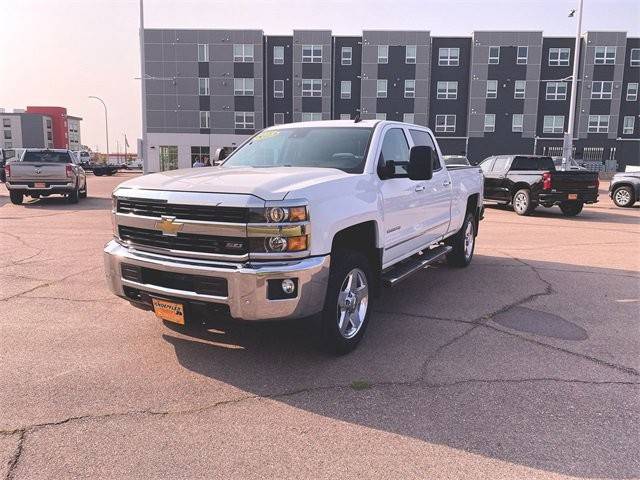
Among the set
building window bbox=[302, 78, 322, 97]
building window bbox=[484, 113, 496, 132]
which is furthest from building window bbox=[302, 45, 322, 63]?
building window bbox=[484, 113, 496, 132]

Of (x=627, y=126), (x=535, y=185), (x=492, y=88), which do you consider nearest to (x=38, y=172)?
(x=535, y=185)

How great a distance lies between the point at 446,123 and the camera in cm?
5428

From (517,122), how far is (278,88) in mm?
24818

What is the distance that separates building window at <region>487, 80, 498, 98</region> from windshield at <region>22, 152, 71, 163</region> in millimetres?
45312

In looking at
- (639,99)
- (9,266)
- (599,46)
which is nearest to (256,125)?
(599,46)

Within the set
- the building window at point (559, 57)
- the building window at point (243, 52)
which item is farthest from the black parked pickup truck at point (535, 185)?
the building window at point (559, 57)

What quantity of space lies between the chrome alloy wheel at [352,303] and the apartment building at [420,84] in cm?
4952

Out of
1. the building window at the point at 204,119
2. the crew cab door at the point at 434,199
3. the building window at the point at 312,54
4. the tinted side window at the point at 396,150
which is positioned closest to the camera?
the tinted side window at the point at 396,150

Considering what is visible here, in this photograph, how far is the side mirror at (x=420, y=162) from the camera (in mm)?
4906

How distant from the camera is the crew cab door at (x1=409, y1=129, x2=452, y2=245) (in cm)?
609

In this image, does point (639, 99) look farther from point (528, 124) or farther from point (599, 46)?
point (528, 124)

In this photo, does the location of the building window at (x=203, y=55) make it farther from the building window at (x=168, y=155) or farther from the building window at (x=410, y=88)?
the building window at (x=410, y=88)

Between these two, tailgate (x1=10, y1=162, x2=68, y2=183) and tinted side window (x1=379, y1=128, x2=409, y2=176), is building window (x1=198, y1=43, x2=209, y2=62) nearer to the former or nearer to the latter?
tailgate (x1=10, y1=162, x2=68, y2=183)

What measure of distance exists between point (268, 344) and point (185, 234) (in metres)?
1.35
